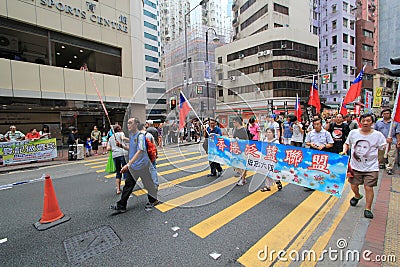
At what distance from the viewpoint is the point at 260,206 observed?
415 centimetres

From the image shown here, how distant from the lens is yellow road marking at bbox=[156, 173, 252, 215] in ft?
14.1

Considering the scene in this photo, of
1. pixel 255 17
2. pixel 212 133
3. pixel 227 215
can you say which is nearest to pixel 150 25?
pixel 255 17

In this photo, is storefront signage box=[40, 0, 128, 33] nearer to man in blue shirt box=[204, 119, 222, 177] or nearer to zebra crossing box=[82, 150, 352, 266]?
man in blue shirt box=[204, 119, 222, 177]

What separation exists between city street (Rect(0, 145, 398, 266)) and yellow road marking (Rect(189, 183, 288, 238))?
0.06ft

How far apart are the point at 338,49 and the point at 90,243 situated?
146 feet

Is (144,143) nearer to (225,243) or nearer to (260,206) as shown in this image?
(225,243)

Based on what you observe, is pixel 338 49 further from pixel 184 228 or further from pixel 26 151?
pixel 26 151

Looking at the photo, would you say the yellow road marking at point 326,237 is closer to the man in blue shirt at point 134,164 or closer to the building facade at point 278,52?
the man in blue shirt at point 134,164

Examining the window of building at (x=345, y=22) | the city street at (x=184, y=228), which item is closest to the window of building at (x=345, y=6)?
the window of building at (x=345, y=22)

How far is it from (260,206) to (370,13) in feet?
195

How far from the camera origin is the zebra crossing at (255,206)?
2873 mm

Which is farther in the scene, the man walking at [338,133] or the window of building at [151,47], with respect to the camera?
the window of building at [151,47]

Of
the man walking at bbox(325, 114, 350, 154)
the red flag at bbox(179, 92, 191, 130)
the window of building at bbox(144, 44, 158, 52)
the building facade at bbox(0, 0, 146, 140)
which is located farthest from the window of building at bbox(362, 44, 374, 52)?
Answer: the red flag at bbox(179, 92, 191, 130)

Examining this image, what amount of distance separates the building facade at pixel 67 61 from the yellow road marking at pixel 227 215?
30.1 feet
